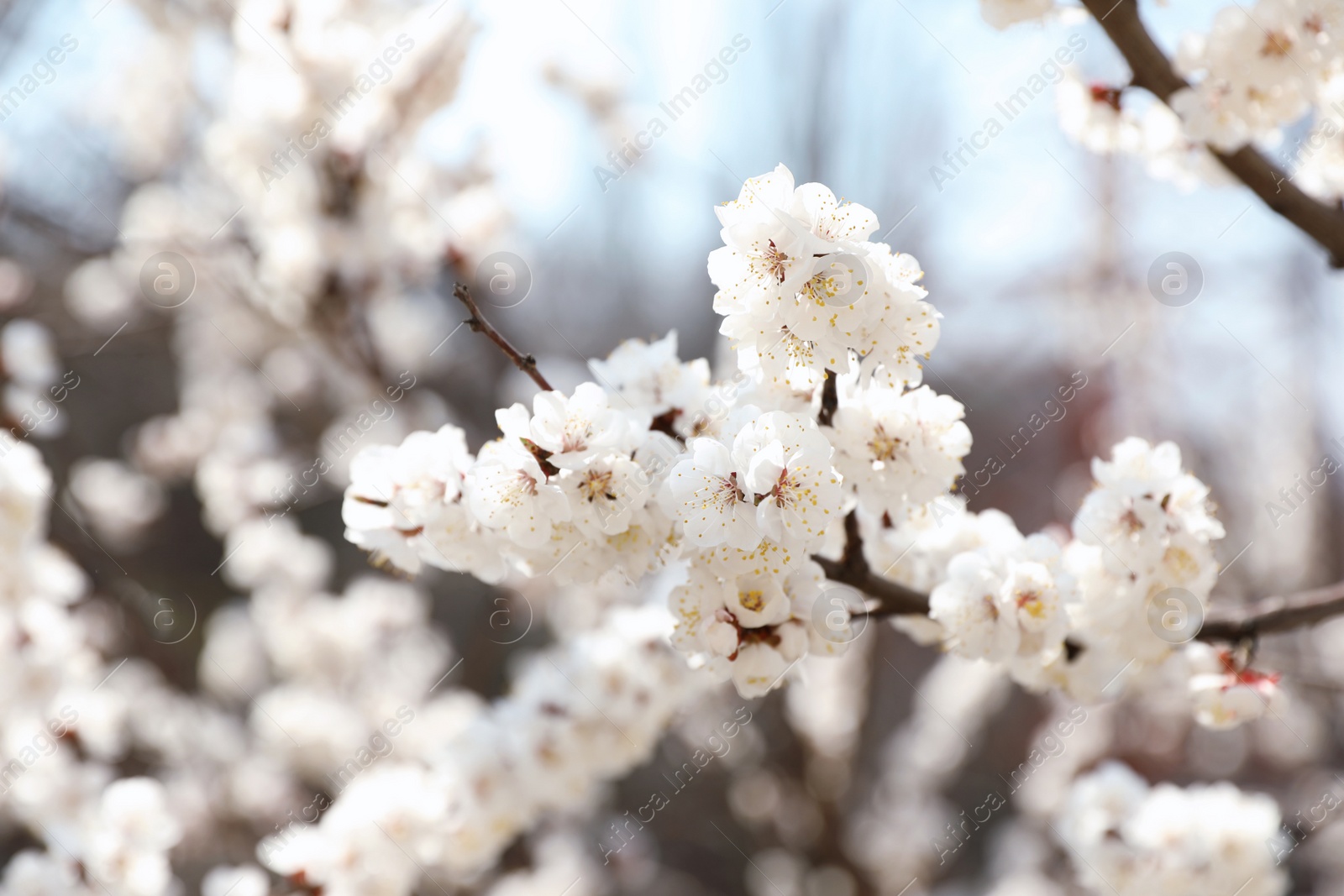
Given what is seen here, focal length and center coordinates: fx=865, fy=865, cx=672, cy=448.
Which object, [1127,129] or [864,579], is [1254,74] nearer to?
[1127,129]

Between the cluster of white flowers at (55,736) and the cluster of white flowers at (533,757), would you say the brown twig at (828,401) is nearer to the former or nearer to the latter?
the cluster of white flowers at (533,757)

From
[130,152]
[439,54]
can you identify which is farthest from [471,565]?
[130,152]

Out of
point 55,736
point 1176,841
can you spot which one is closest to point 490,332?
point 1176,841

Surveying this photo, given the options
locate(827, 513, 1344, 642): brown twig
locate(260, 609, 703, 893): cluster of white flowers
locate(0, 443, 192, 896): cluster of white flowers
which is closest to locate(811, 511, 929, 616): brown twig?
locate(827, 513, 1344, 642): brown twig

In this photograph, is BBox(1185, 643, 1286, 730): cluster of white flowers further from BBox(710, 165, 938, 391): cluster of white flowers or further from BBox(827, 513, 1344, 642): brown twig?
BBox(710, 165, 938, 391): cluster of white flowers

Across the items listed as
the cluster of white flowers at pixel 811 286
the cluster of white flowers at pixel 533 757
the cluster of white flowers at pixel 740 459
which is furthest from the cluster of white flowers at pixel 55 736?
the cluster of white flowers at pixel 811 286

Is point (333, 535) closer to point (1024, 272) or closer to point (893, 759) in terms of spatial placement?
point (893, 759)
